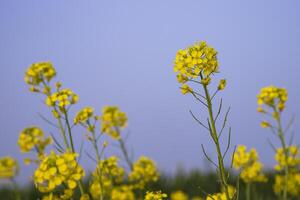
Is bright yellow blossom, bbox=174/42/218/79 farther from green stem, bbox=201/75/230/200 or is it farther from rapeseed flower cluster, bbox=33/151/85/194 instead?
rapeseed flower cluster, bbox=33/151/85/194

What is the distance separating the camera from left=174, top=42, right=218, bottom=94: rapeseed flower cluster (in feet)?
10.5

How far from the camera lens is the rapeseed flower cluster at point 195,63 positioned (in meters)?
3.21

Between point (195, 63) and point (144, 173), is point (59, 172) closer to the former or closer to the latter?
point (195, 63)

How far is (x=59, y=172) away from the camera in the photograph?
10.3ft

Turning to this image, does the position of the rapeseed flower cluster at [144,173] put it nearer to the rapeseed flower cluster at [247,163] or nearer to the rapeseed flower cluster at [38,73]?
the rapeseed flower cluster at [247,163]

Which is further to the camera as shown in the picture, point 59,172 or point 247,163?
point 247,163

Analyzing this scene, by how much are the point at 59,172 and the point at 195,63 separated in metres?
1.27

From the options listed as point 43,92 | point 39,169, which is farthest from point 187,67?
point 43,92

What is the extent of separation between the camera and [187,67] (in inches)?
128

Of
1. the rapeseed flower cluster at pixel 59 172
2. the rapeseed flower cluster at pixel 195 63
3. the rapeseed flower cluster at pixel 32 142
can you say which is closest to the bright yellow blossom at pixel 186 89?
the rapeseed flower cluster at pixel 195 63

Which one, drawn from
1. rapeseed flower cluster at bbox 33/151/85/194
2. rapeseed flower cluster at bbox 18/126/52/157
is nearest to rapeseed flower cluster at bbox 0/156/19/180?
rapeseed flower cluster at bbox 18/126/52/157

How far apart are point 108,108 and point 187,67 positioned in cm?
327

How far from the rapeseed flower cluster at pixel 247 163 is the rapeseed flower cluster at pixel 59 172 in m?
3.41

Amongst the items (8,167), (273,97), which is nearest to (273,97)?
(273,97)
